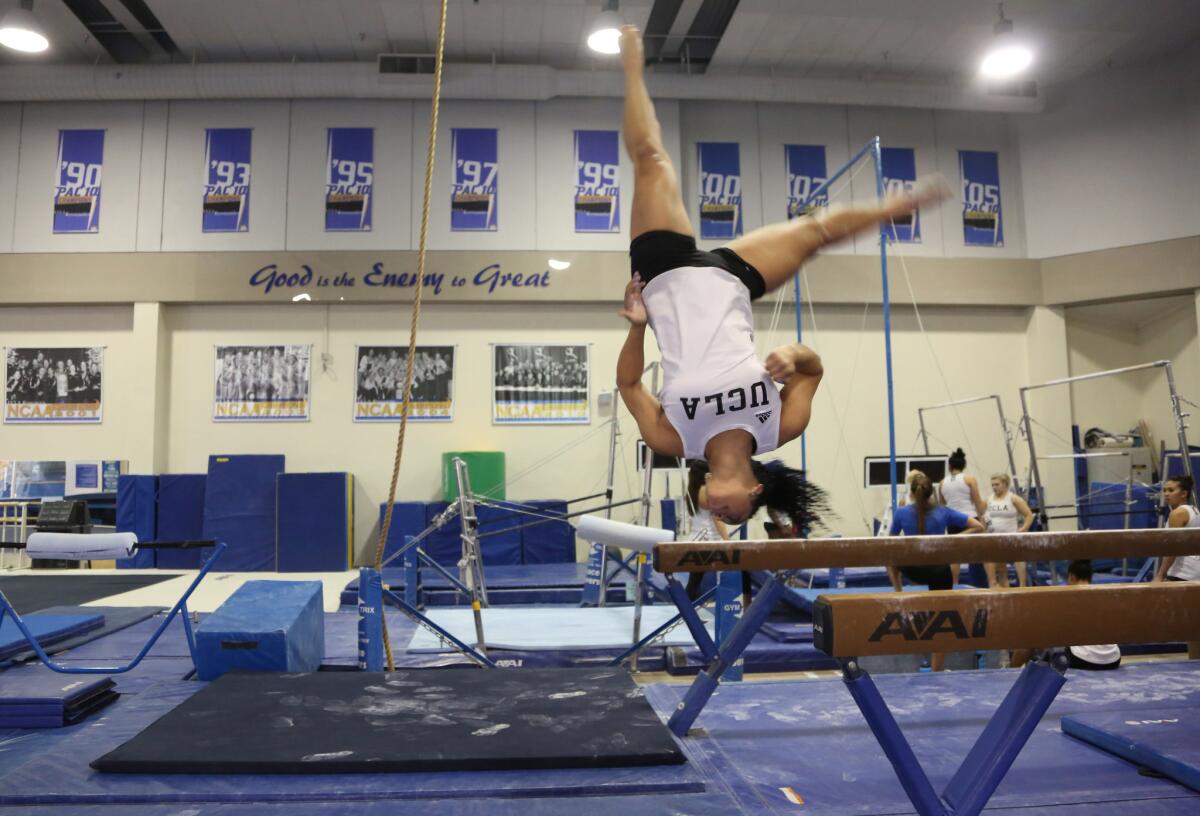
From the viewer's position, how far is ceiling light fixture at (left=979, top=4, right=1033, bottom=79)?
7688mm

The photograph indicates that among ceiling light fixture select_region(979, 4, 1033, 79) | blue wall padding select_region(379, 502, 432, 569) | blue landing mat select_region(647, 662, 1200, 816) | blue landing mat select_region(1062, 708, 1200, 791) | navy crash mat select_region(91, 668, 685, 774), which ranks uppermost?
ceiling light fixture select_region(979, 4, 1033, 79)

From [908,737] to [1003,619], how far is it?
3.99ft

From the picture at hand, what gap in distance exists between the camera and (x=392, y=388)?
947cm

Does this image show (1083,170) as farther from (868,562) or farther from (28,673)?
(28,673)

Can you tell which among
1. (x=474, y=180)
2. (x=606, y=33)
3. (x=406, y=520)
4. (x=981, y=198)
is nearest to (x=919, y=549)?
(x=606, y=33)

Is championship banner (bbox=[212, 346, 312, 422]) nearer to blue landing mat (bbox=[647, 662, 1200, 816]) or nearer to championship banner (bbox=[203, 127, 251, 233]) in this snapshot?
championship banner (bbox=[203, 127, 251, 233])

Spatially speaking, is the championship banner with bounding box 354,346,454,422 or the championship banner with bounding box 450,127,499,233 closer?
the championship banner with bounding box 354,346,454,422

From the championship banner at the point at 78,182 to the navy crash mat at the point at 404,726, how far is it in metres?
8.73

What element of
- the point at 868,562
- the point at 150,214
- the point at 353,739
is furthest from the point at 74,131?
the point at 868,562

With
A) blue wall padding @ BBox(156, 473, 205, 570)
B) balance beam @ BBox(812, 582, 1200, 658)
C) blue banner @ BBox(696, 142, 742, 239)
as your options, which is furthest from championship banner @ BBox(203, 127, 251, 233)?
balance beam @ BBox(812, 582, 1200, 658)

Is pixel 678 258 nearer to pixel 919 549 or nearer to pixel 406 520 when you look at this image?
pixel 919 549

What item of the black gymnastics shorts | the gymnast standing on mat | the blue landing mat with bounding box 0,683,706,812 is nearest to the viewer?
the blue landing mat with bounding box 0,683,706,812

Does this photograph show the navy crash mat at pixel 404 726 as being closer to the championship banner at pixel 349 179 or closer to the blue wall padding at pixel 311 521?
the blue wall padding at pixel 311 521

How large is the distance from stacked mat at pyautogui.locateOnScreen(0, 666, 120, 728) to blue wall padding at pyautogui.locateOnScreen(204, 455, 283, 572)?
583 centimetres
